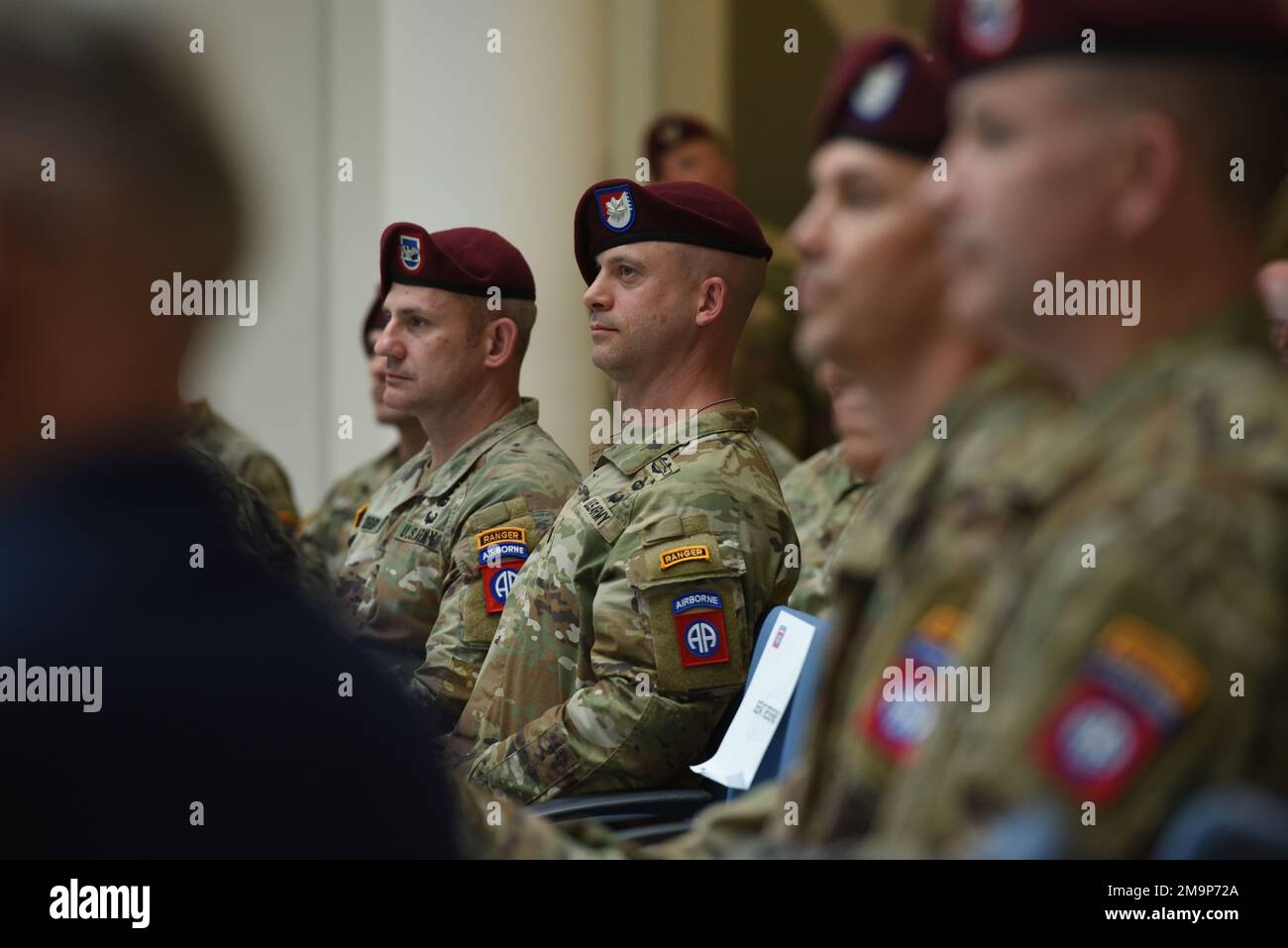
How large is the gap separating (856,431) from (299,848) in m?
2.01

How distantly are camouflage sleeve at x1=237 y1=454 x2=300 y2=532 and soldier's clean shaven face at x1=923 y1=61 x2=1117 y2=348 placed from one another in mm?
4069

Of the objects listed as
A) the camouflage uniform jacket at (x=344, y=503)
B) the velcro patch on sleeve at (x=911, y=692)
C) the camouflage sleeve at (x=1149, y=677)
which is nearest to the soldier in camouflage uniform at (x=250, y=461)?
the camouflage uniform jacket at (x=344, y=503)

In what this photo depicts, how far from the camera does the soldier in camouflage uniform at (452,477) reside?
352cm

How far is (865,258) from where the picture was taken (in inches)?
66.3

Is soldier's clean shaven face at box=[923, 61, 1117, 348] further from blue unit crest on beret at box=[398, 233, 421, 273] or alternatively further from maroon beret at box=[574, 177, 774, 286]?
blue unit crest on beret at box=[398, 233, 421, 273]

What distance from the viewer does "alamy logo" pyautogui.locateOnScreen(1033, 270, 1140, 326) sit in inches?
56.2

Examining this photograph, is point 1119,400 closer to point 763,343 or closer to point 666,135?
point 763,343

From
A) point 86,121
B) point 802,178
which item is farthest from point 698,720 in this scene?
point 802,178

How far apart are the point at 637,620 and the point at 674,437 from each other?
16.3 inches

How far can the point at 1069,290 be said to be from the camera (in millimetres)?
1427

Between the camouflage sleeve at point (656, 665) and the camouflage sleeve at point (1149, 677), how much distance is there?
164cm

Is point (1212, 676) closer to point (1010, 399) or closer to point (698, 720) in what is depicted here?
point (1010, 399)
